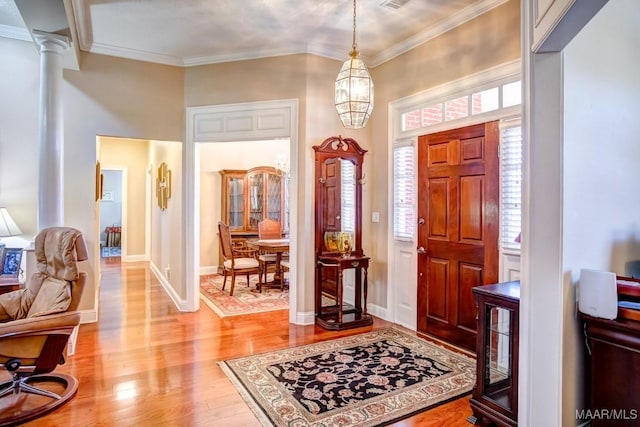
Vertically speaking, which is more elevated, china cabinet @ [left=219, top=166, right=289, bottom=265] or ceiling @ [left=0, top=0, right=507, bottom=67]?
ceiling @ [left=0, top=0, right=507, bottom=67]

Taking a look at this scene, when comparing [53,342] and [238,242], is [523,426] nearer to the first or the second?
[53,342]

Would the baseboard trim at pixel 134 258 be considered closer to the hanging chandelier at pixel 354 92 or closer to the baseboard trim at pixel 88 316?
the baseboard trim at pixel 88 316

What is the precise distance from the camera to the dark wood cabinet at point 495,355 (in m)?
2.27

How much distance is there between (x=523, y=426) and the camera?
6.70 feet

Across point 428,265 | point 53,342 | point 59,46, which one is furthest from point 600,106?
point 59,46

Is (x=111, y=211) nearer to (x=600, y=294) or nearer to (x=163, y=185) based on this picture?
(x=163, y=185)

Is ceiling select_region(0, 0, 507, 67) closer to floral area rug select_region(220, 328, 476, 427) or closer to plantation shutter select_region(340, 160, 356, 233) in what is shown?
plantation shutter select_region(340, 160, 356, 233)

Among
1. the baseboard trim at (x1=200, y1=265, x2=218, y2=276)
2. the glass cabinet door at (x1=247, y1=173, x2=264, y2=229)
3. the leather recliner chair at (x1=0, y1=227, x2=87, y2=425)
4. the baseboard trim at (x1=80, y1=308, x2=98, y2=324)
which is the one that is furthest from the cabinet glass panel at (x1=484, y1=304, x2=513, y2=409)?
the baseboard trim at (x1=200, y1=265, x2=218, y2=276)

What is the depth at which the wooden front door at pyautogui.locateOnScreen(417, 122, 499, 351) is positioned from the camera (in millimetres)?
3363

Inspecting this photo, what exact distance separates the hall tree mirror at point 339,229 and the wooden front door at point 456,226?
79 centimetres

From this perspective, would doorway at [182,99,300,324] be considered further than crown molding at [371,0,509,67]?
Yes

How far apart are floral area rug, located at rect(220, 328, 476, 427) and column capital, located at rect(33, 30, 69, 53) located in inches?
131

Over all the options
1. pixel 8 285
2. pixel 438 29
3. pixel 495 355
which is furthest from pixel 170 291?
pixel 438 29

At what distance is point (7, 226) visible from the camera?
3.75 meters
